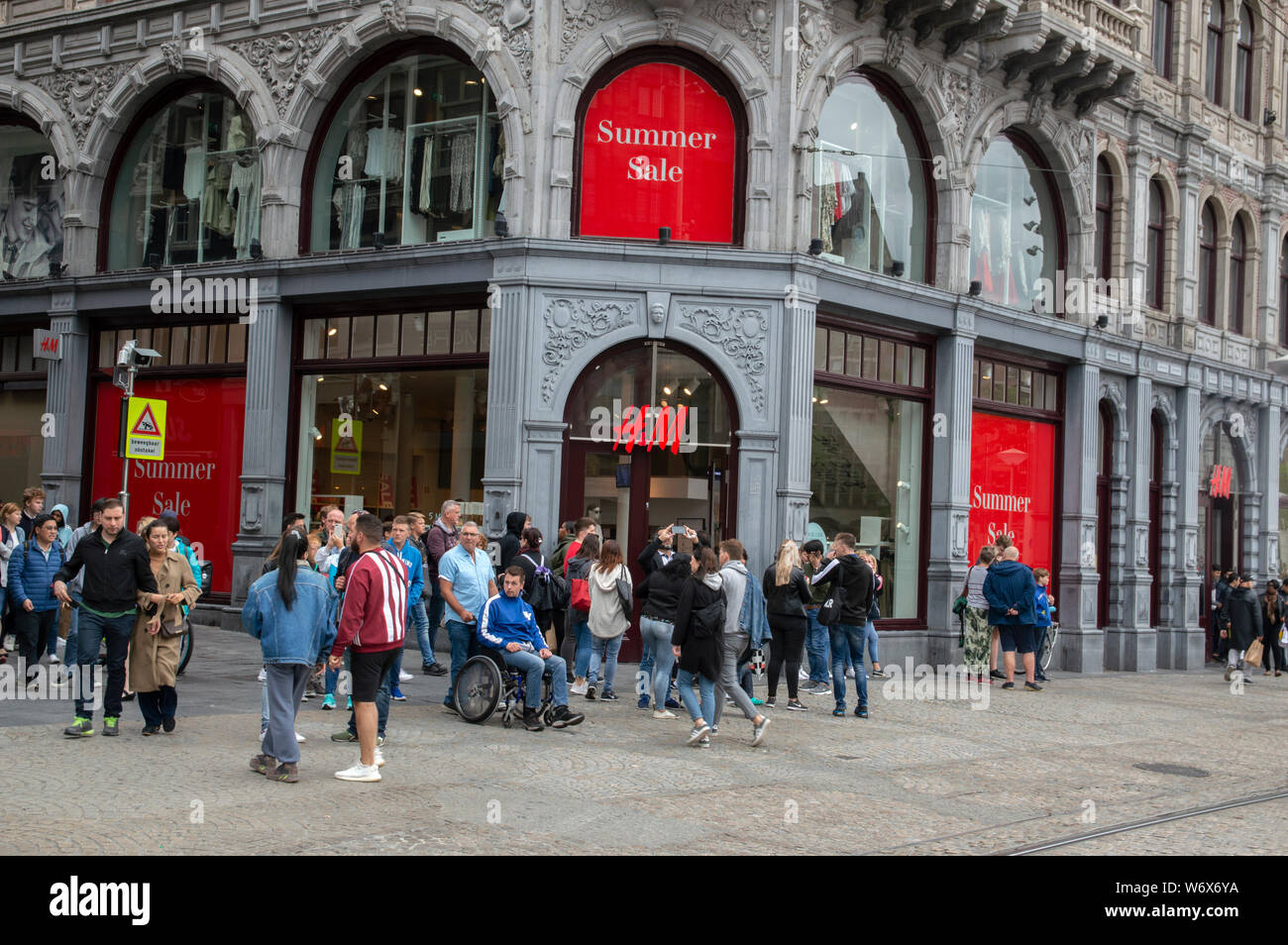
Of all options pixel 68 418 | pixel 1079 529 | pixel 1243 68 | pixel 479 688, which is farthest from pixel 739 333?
pixel 1243 68

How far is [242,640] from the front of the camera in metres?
18.9

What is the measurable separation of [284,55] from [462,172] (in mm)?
3470

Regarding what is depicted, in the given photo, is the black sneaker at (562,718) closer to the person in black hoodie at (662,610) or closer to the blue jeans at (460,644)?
the blue jeans at (460,644)

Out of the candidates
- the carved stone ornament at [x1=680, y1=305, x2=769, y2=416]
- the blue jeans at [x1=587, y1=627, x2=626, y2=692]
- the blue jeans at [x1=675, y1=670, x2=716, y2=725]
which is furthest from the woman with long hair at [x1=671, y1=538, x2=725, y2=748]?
the carved stone ornament at [x1=680, y1=305, x2=769, y2=416]

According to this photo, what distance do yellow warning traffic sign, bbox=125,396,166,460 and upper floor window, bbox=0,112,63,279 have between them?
7.32m

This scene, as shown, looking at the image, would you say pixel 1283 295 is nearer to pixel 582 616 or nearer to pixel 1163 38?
pixel 1163 38

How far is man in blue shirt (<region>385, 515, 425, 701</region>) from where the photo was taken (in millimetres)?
13492

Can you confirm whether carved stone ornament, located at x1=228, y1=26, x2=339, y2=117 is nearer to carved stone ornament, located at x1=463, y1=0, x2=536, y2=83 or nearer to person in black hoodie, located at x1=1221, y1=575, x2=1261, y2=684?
carved stone ornament, located at x1=463, y1=0, x2=536, y2=83

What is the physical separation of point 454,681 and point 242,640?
7147 mm

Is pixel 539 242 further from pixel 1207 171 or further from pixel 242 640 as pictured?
pixel 1207 171

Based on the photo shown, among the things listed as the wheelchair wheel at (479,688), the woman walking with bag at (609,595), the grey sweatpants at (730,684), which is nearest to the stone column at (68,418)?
the woman walking with bag at (609,595)

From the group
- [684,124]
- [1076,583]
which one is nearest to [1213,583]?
[1076,583]

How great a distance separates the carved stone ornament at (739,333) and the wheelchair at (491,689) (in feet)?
22.3

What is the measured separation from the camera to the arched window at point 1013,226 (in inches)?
876
